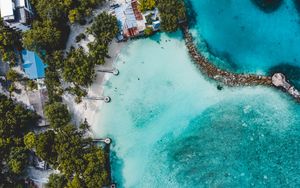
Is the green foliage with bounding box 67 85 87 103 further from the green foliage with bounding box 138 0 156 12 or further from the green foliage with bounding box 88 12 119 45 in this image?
the green foliage with bounding box 138 0 156 12

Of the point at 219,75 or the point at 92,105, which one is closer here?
the point at 219,75

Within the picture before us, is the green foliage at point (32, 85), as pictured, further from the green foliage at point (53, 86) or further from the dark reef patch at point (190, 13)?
the dark reef patch at point (190, 13)

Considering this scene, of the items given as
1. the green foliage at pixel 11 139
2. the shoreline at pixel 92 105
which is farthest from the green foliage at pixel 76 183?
the green foliage at pixel 11 139

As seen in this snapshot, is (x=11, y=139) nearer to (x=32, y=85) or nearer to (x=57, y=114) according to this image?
(x=57, y=114)

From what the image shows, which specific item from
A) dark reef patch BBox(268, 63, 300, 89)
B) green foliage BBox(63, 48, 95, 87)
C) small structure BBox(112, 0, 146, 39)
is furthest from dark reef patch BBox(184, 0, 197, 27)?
green foliage BBox(63, 48, 95, 87)

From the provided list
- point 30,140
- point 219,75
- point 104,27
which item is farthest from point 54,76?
point 219,75

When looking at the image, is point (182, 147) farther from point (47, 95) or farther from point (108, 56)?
point (47, 95)
